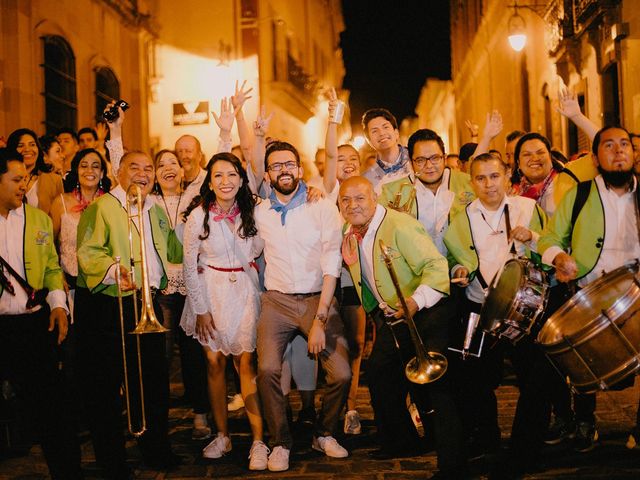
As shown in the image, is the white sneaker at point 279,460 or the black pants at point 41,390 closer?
the black pants at point 41,390

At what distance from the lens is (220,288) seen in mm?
5512

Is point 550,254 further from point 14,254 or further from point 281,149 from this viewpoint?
point 14,254

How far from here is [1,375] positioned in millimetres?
4680

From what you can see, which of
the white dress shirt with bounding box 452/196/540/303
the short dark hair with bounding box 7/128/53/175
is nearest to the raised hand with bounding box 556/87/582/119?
the white dress shirt with bounding box 452/196/540/303

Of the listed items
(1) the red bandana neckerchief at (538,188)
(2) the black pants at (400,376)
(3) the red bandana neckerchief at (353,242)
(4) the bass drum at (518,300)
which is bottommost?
(2) the black pants at (400,376)

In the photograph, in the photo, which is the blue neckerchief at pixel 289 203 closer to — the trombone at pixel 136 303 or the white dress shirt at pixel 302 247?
the white dress shirt at pixel 302 247

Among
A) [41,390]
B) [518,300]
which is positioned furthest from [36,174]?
[518,300]

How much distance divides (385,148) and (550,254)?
81.5 inches

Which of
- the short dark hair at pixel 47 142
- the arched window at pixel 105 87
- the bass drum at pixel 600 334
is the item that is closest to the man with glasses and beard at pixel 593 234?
the bass drum at pixel 600 334

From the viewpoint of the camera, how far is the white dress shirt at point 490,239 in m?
5.23

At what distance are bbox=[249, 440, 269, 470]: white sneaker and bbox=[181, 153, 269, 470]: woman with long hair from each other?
7 centimetres

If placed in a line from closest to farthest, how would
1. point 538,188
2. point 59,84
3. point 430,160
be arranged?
point 430,160, point 538,188, point 59,84

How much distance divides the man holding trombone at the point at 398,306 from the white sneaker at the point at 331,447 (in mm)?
300

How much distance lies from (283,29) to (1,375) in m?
21.3
